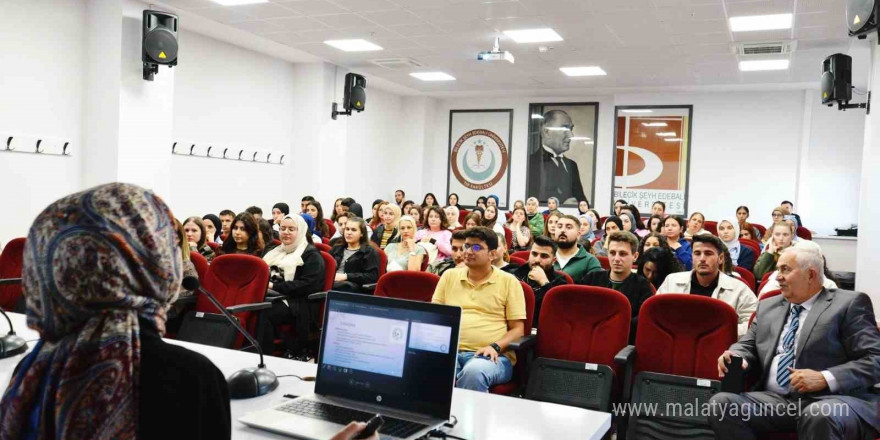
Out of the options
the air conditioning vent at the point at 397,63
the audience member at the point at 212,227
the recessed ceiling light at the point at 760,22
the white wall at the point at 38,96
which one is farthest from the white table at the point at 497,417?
the air conditioning vent at the point at 397,63

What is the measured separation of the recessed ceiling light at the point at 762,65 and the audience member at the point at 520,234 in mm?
3972

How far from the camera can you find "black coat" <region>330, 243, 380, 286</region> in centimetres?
532

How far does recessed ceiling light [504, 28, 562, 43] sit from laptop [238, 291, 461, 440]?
22.4ft

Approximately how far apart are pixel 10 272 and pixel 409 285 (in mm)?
2938

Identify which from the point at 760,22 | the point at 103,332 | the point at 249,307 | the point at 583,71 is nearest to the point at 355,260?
the point at 249,307

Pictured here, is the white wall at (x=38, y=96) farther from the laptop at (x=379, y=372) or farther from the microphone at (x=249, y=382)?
the laptop at (x=379, y=372)

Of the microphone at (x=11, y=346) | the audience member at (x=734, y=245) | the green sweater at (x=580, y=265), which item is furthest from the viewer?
the audience member at (x=734, y=245)

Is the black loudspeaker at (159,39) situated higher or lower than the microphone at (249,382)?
higher

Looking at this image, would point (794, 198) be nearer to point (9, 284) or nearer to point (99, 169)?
point (99, 169)

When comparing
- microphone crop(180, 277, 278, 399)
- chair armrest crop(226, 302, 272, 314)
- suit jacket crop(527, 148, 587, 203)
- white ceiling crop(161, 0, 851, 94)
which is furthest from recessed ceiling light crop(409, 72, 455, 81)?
microphone crop(180, 277, 278, 399)

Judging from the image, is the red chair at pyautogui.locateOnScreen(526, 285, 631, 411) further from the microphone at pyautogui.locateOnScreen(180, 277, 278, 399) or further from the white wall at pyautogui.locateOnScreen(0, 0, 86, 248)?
the white wall at pyautogui.locateOnScreen(0, 0, 86, 248)

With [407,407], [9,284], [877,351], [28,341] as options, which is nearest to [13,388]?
[407,407]

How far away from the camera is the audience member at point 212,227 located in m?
7.09

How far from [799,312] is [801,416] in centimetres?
53
